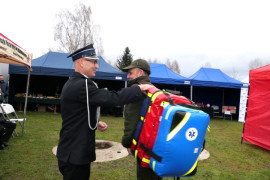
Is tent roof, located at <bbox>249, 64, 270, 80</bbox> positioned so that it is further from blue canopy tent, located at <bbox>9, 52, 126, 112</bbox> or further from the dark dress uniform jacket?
blue canopy tent, located at <bbox>9, 52, 126, 112</bbox>

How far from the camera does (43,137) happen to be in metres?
6.55

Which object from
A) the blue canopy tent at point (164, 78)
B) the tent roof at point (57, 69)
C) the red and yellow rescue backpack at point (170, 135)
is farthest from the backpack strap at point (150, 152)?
the blue canopy tent at point (164, 78)

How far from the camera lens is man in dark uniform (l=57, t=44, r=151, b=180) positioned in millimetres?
1839

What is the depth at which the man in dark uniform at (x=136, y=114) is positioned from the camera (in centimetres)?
217

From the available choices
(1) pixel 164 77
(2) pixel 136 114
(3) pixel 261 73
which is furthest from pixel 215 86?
(2) pixel 136 114

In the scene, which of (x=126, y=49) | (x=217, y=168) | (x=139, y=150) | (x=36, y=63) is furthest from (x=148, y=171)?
(x=126, y=49)

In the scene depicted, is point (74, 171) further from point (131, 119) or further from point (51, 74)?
point (51, 74)

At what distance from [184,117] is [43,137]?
599cm

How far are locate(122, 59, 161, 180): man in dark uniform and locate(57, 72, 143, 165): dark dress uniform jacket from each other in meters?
0.35

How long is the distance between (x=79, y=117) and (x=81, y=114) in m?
0.04

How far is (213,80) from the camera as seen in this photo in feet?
43.8

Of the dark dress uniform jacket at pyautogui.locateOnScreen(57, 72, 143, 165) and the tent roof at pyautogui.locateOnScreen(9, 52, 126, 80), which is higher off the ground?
the tent roof at pyautogui.locateOnScreen(9, 52, 126, 80)

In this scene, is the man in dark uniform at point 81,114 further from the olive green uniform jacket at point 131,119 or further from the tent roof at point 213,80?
the tent roof at point 213,80

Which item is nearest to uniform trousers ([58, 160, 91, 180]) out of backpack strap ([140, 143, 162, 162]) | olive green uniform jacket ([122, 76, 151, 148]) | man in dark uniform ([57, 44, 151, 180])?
man in dark uniform ([57, 44, 151, 180])
